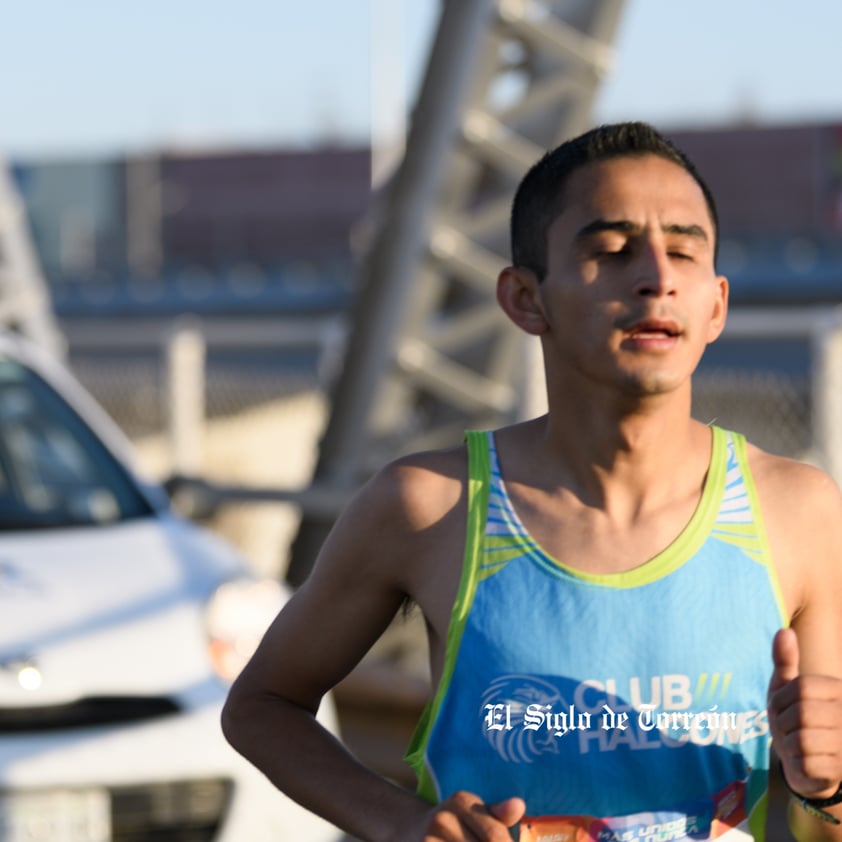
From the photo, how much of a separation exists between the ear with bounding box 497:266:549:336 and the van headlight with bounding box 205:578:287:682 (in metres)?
2.56

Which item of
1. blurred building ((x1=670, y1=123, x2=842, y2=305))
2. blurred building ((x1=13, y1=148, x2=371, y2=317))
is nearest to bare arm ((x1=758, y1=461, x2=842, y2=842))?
blurred building ((x1=670, y1=123, x2=842, y2=305))

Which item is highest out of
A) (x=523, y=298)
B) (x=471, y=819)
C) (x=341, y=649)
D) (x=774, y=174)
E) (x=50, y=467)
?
(x=774, y=174)

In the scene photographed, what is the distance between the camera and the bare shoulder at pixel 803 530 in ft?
6.11

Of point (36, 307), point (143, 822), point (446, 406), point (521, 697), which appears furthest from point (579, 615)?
point (36, 307)

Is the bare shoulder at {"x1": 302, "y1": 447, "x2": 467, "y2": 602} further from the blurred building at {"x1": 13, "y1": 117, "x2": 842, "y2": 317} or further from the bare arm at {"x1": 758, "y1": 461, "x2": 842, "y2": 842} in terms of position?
the blurred building at {"x1": 13, "y1": 117, "x2": 842, "y2": 317}

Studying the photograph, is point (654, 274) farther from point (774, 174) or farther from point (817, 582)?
point (774, 174)

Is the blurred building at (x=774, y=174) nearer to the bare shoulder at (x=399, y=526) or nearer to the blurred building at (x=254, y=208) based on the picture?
the blurred building at (x=254, y=208)

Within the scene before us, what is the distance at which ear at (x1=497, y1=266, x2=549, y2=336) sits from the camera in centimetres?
193

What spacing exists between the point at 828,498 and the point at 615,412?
0.85 ft

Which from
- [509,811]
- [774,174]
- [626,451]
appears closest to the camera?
[509,811]

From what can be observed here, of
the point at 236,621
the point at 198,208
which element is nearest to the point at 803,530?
the point at 236,621

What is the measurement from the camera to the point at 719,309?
1940 millimetres

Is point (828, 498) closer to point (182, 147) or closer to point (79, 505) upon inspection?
point (79, 505)

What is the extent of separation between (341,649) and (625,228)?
579 mm
